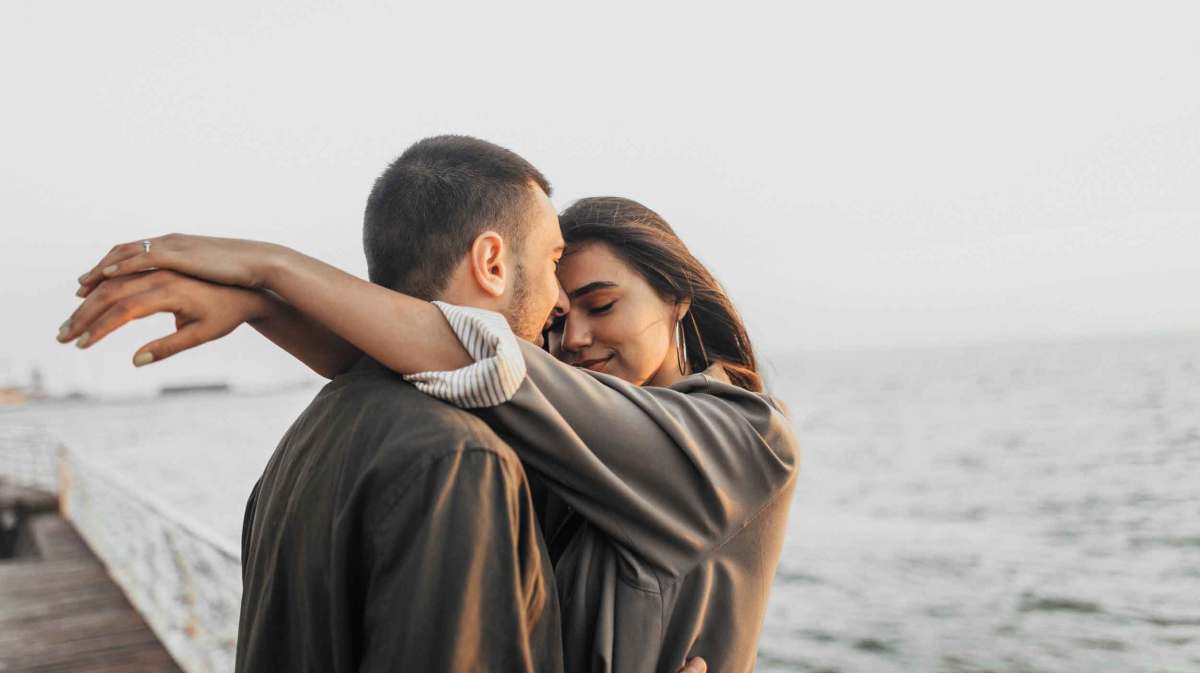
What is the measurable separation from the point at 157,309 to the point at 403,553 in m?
0.49

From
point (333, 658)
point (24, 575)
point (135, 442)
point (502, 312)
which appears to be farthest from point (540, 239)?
point (135, 442)

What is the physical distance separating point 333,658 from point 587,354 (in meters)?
1.15

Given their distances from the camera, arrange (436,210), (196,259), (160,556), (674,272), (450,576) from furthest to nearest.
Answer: (160,556) → (674,272) → (436,210) → (196,259) → (450,576)

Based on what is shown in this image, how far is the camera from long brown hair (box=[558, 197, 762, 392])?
242 cm

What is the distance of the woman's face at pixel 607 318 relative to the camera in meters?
2.38

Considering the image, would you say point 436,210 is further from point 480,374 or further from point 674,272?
point 674,272

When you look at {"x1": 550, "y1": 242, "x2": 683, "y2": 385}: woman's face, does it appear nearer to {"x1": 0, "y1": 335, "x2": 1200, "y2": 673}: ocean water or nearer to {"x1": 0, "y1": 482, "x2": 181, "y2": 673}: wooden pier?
{"x1": 0, "y1": 335, "x2": 1200, "y2": 673}: ocean water

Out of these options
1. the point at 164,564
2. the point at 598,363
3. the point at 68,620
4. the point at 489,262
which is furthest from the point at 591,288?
the point at 164,564

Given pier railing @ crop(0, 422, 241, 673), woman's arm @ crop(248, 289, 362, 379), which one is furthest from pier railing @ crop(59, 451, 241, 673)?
woman's arm @ crop(248, 289, 362, 379)

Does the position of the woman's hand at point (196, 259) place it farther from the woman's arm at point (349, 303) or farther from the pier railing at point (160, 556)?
the pier railing at point (160, 556)

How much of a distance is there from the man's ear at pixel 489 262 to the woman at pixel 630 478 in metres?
0.17

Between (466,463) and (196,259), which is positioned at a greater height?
(196,259)

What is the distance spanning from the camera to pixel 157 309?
1.36 m

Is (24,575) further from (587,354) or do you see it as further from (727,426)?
(727,426)
